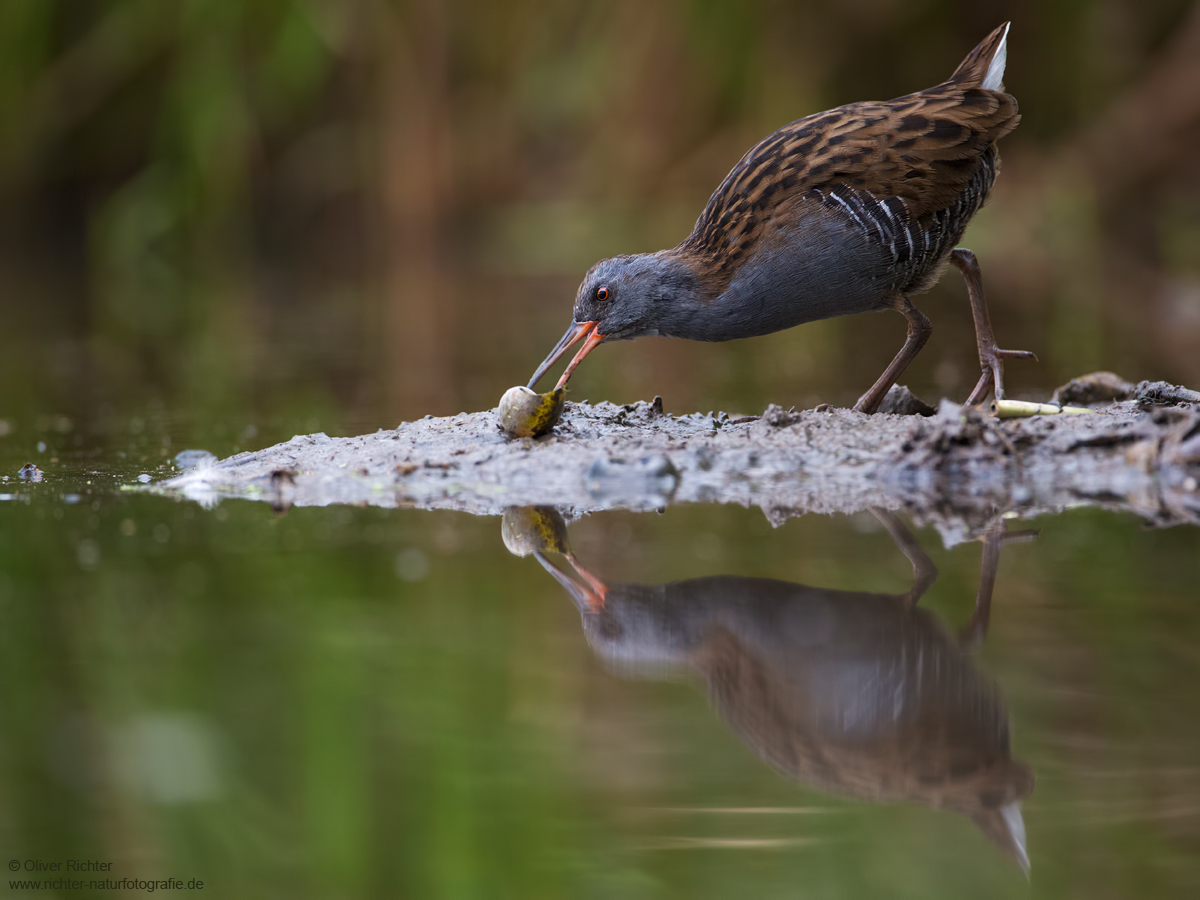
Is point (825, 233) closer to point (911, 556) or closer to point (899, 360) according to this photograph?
point (899, 360)

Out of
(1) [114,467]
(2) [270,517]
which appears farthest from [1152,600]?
(1) [114,467]

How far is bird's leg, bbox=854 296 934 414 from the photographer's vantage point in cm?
442

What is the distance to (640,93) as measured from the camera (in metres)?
12.8

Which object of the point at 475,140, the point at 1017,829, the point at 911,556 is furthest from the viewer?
the point at 475,140

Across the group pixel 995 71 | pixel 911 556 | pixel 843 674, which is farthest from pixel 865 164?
pixel 843 674

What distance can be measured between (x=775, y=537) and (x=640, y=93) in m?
10.4

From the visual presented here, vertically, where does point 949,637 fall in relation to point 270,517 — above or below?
below

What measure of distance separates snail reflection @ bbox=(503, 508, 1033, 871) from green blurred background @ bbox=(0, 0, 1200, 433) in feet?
19.9

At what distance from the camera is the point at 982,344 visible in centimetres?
460

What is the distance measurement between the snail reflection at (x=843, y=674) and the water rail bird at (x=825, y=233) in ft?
4.89

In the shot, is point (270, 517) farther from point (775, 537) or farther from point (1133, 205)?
point (1133, 205)

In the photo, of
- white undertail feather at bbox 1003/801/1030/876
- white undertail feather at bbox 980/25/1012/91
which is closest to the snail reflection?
white undertail feather at bbox 1003/801/1030/876

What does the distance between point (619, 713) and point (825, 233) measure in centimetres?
240

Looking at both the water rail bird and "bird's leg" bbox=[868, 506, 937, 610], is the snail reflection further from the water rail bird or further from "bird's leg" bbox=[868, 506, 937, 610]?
the water rail bird
